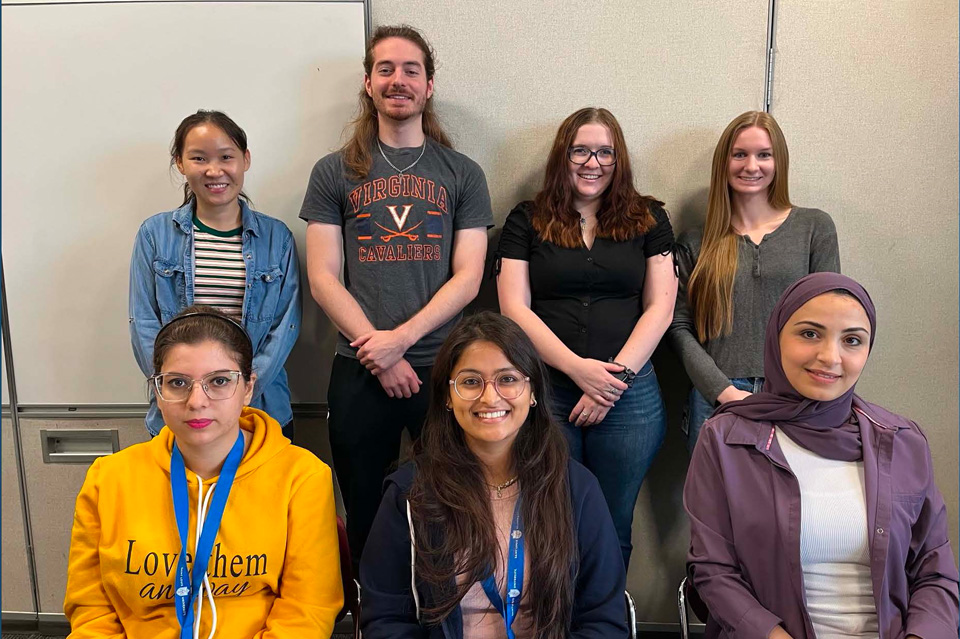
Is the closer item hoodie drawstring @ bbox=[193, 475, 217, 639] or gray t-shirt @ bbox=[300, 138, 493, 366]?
hoodie drawstring @ bbox=[193, 475, 217, 639]

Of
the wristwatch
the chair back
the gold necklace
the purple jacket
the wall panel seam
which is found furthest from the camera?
the wall panel seam

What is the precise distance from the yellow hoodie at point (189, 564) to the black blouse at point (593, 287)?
1.03 m

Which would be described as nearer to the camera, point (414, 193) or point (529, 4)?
point (414, 193)

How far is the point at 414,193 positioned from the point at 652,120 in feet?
3.22

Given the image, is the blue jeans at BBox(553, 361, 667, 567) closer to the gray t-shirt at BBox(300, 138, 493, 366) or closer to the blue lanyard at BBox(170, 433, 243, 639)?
the gray t-shirt at BBox(300, 138, 493, 366)

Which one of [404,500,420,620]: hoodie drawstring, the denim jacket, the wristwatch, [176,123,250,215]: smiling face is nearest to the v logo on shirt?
the denim jacket

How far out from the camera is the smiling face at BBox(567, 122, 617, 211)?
7.27 ft

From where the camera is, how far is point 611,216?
88.4 inches

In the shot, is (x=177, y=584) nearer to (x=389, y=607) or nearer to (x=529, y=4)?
(x=389, y=607)

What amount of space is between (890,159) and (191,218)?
2608mm

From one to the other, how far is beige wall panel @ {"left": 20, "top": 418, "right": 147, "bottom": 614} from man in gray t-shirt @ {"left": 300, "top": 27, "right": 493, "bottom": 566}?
1.04 metres

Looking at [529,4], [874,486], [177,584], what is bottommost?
[177,584]

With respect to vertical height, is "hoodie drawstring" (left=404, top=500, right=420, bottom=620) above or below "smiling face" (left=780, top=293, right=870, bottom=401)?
below

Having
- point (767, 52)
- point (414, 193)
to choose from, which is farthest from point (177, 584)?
point (767, 52)
